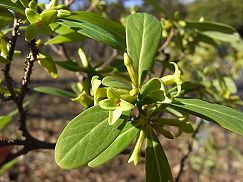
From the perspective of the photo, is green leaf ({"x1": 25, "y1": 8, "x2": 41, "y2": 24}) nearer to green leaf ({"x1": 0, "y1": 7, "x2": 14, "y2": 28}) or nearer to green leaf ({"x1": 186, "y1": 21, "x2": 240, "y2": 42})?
green leaf ({"x1": 0, "y1": 7, "x2": 14, "y2": 28})

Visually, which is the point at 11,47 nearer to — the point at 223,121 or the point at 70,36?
the point at 70,36

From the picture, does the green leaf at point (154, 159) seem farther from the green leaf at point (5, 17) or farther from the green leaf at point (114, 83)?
the green leaf at point (5, 17)

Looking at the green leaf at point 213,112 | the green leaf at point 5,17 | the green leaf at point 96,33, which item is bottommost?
the green leaf at point 213,112

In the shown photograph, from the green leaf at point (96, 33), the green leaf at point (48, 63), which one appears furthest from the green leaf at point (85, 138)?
the green leaf at point (48, 63)

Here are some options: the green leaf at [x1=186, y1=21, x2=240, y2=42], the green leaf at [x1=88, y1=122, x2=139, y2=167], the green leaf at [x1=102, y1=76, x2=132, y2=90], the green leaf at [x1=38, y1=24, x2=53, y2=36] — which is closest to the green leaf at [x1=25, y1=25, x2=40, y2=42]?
the green leaf at [x1=38, y1=24, x2=53, y2=36]

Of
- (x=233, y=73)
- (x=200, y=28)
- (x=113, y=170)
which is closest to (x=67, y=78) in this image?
(x=113, y=170)
